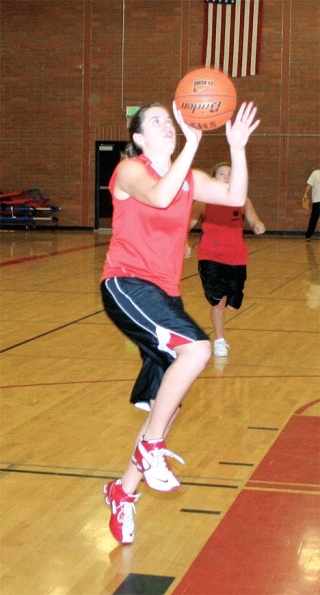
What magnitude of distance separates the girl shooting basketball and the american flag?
17619mm

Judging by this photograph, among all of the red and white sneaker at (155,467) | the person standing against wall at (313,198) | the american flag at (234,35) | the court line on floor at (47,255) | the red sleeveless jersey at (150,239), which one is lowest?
the court line on floor at (47,255)

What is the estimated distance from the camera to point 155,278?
382 centimetres

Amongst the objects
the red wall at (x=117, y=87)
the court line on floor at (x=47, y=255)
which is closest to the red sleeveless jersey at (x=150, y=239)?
the court line on floor at (x=47, y=255)

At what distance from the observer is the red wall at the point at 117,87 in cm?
2203

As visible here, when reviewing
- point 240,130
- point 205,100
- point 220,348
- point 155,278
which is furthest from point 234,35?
point 155,278

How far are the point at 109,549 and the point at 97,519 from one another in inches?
14.2

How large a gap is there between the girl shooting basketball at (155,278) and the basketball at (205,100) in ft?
0.27

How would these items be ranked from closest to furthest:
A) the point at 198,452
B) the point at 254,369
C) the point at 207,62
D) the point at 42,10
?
the point at 198,452 → the point at 254,369 → the point at 207,62 → the point at 42,10

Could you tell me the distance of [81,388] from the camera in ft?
22.4

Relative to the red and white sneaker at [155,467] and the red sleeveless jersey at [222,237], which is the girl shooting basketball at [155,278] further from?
the red sleeveless jersey at [222,237]

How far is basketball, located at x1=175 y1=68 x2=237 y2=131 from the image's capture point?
12.7 feet

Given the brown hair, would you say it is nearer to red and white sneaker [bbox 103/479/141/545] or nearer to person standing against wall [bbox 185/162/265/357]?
red and white sneaker [bbox 103/479/141/545]

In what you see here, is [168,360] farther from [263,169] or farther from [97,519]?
[263,169]

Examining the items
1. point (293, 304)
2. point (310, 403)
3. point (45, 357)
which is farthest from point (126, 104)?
point (310, 403)
